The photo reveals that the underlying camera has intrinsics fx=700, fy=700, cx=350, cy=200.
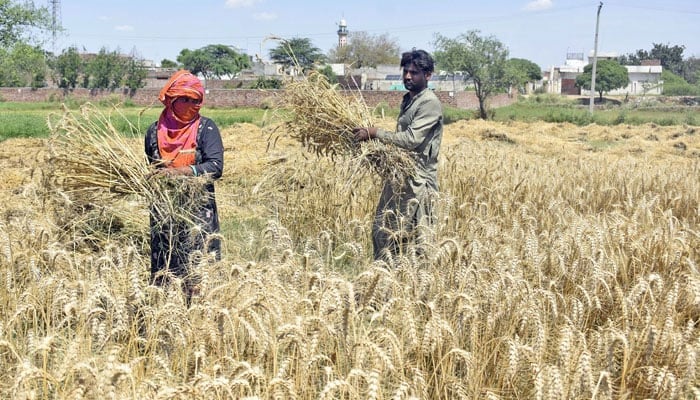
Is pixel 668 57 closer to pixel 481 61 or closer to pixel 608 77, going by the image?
pixel 608 77

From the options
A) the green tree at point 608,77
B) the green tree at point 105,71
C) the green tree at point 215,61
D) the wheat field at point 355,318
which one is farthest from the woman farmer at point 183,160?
the green tree at point 215,61

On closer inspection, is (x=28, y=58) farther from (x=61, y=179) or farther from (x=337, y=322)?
(x=337, y=322)

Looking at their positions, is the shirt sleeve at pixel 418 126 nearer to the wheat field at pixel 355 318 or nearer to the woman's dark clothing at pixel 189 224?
the wheat field at pixel 355 318

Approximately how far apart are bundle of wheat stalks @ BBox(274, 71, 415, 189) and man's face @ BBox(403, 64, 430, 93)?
363mm

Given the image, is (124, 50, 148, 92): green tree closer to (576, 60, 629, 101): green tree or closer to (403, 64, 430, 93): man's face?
(576, 60, 629, 101): green tree

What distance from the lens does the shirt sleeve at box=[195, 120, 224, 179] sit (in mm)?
3372

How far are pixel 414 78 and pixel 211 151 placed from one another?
123 cm

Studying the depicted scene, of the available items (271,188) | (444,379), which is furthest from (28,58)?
(444,379)

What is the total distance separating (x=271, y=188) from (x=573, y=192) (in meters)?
2.72

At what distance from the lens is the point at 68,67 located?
49.0 m

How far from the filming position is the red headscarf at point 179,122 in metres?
3.35

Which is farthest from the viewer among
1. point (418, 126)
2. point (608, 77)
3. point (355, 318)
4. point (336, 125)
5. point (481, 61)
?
point (608, 77)

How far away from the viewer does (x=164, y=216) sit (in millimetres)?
3309

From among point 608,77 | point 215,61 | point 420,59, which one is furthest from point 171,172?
point 215,61
